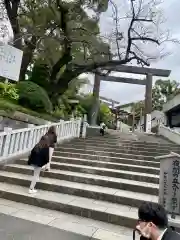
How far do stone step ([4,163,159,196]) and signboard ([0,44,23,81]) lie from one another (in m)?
2.66

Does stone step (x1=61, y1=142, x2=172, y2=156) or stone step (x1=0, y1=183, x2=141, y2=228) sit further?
stone step (x1=61, y1=142, x2=172, y2=156)

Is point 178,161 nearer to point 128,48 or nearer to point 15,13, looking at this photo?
point 128,48

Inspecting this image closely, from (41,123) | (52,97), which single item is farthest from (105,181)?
(52,97)

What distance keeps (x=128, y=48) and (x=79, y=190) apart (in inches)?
399

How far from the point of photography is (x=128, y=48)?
1434 cm

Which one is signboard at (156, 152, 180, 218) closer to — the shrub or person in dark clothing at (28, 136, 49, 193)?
person in dark clothing at (28, 136, 49, 193)

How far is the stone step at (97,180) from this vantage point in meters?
6.22

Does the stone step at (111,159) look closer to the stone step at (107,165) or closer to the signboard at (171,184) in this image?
the stone step at (107,165)

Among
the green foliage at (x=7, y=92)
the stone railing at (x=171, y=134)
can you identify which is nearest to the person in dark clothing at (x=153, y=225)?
the green foliage at (x=7, y=92)

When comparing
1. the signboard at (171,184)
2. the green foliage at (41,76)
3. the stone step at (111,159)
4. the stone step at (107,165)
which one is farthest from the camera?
the green foliage at (41,76)

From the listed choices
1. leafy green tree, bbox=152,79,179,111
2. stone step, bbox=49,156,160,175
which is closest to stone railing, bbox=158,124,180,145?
stone step, bbox=49,156,160,175

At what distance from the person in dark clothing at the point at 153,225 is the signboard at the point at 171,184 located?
8.07 ft

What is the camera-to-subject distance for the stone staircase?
4910mm

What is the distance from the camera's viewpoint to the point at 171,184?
4492 mm
